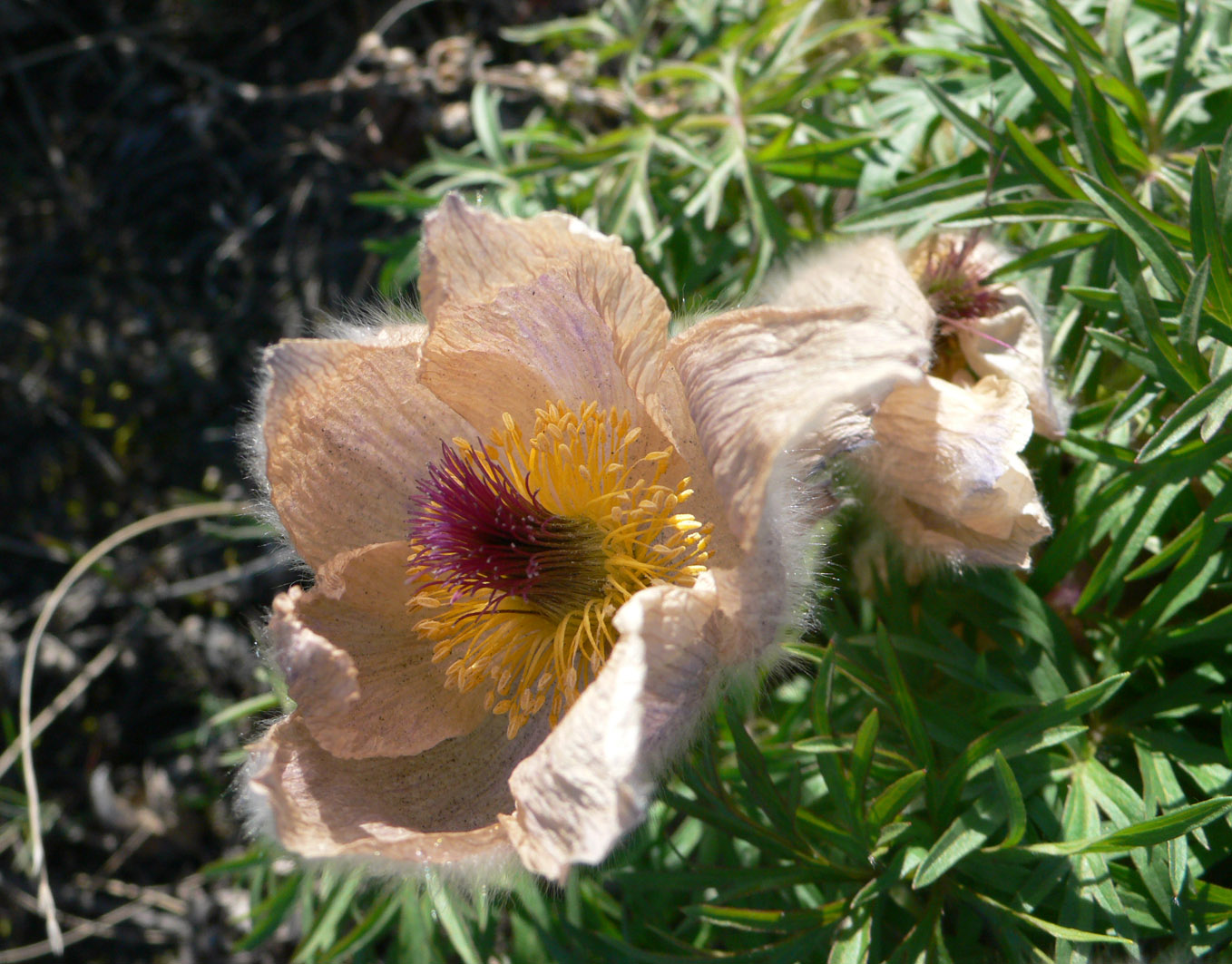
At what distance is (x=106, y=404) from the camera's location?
2.88 m

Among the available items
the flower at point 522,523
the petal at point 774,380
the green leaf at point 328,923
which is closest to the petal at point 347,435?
the flower at point 522,523

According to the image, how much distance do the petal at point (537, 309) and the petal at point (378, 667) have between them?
0.29m

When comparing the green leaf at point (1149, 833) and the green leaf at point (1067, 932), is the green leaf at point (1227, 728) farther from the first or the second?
the green leaf at point (1067, 932)

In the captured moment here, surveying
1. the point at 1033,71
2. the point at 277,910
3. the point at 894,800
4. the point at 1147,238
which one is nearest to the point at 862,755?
the point at 894,800

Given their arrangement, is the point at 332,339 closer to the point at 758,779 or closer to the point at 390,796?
the point at 390,796

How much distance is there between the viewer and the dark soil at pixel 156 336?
2566mm

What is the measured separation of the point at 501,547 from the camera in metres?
1.43

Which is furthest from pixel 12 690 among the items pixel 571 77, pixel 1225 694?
pixel 1225 694

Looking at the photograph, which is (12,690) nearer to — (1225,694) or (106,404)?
(106,404)

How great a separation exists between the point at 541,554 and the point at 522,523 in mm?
62

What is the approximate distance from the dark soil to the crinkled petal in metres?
1.73

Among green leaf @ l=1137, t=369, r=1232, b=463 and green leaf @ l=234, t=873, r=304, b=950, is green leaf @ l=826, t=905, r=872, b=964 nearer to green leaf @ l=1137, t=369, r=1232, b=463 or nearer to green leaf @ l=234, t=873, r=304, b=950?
green leaf @ l=1137, t=369, r=1232, b=463

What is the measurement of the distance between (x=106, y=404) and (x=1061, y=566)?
257 cm

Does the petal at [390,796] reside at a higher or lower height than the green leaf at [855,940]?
higher
